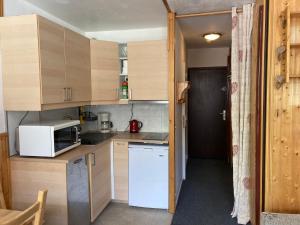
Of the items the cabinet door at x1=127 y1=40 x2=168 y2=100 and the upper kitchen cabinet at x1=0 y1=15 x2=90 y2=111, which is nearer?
the upper kitchen cabinet at x1=0 y1=15 x2=90 y2=111

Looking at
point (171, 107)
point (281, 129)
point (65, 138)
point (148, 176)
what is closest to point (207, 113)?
point (171, 107)

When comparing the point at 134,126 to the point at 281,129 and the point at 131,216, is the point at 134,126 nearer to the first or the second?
the point at 131,216

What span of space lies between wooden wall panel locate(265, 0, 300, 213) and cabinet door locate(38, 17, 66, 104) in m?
1.96

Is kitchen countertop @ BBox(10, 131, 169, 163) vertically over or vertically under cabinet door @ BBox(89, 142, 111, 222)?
over

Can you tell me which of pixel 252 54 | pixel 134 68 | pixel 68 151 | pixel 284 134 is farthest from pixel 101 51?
pixel 284 134

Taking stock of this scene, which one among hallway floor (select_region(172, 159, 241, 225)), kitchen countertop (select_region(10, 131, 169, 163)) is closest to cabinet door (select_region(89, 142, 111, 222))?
kitchen countertop (select_region(10, 131, 169, 163))

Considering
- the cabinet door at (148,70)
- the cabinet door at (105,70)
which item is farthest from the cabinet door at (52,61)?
the cabinet door at (148,70)

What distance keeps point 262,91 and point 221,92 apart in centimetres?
331

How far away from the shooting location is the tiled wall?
3.72m

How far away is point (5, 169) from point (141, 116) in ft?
6.55

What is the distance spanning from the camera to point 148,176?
10.2 feet

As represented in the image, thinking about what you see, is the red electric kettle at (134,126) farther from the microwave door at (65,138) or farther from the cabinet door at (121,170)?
the microwave door at (65,138)

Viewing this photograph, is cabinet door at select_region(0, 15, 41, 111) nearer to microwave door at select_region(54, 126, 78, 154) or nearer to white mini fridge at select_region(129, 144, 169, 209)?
microwave door at select_region(54, 126, 78, 154)

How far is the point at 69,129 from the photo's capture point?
2.62m
